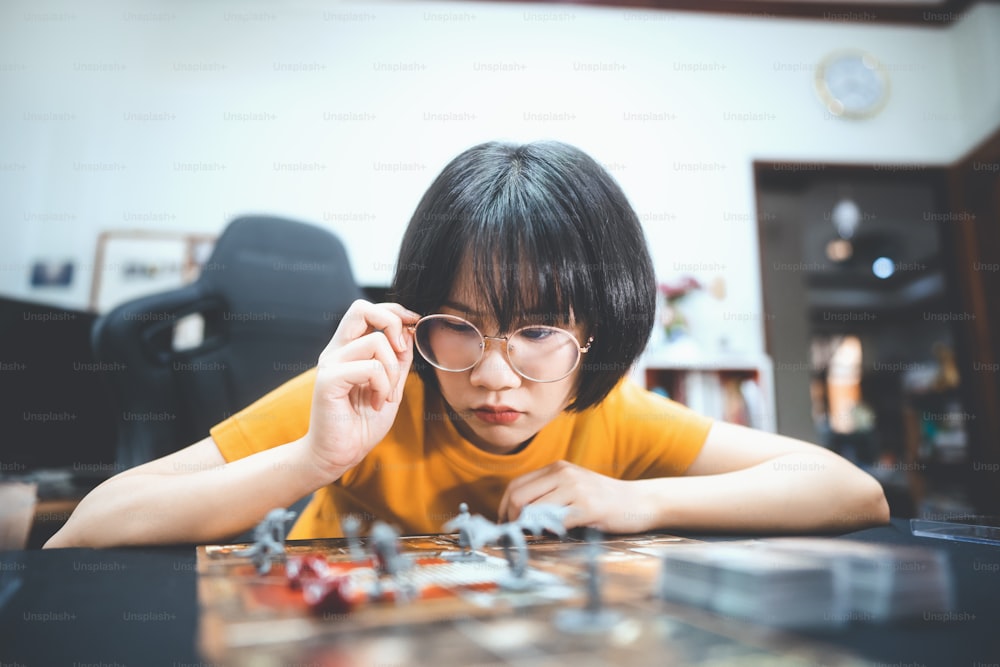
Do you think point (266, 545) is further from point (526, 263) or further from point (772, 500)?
point (772, 500)

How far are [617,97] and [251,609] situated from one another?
1683 millimetres

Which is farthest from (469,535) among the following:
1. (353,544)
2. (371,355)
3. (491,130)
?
(491,130)

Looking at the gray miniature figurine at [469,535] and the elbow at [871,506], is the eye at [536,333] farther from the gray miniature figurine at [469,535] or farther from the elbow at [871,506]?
the elbow at [871,506]

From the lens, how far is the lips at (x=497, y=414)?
29.0 inches

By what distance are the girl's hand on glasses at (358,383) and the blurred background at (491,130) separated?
1.98 feet

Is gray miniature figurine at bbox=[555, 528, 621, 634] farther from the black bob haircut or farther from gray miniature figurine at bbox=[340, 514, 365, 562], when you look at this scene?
the black bob haircut

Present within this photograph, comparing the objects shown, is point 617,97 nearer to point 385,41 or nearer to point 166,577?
point 385,41

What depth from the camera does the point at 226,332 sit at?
1.03m

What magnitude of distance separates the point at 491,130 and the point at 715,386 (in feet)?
4.40

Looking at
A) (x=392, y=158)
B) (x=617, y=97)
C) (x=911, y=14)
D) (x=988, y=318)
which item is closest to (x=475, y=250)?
(x=392, y=158)

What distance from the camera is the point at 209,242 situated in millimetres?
2184

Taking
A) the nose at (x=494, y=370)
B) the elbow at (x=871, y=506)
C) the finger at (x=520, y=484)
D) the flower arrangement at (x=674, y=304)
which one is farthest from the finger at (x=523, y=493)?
the flower arrangement at (x=674, y=304)

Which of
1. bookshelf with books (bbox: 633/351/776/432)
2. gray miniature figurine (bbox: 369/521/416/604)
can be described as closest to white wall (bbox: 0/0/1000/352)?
bookshelf with books (bbox: 633/351/776/432)

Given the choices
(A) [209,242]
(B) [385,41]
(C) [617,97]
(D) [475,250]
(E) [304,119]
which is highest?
(B) [385,41]
